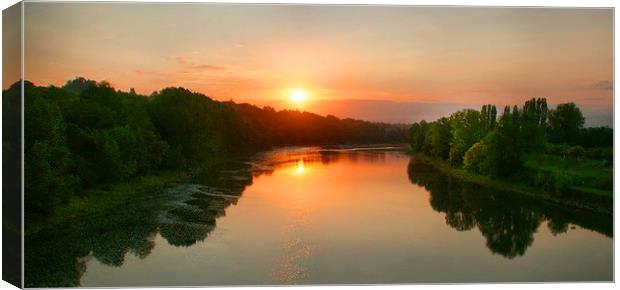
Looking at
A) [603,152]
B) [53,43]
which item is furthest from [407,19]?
[53,43]

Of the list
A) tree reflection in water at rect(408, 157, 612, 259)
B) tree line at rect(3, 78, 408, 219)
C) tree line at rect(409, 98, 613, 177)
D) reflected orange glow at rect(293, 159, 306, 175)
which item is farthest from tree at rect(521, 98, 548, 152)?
reflected orange glow at rect(293, 159, 306, 175)

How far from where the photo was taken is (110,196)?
508 inches

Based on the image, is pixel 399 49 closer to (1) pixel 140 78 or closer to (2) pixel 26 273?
(1) pixel 140 78

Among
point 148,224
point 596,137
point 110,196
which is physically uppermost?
point 596,137

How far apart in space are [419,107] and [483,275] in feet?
10.7

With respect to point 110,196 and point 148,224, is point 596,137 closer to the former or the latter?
point 148,224

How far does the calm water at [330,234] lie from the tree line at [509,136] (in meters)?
0.56

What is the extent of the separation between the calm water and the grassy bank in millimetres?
329

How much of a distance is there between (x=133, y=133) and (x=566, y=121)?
9216mm

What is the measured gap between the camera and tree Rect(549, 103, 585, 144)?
1049 centimetres

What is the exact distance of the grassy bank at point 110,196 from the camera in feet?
36.6

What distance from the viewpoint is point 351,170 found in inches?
465

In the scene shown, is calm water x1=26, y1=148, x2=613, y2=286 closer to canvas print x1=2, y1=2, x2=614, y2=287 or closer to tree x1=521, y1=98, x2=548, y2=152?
canvas print x1=2, y1=2, x2=614, y2=287

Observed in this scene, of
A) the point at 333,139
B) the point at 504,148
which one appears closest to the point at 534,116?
the point at 504,148
